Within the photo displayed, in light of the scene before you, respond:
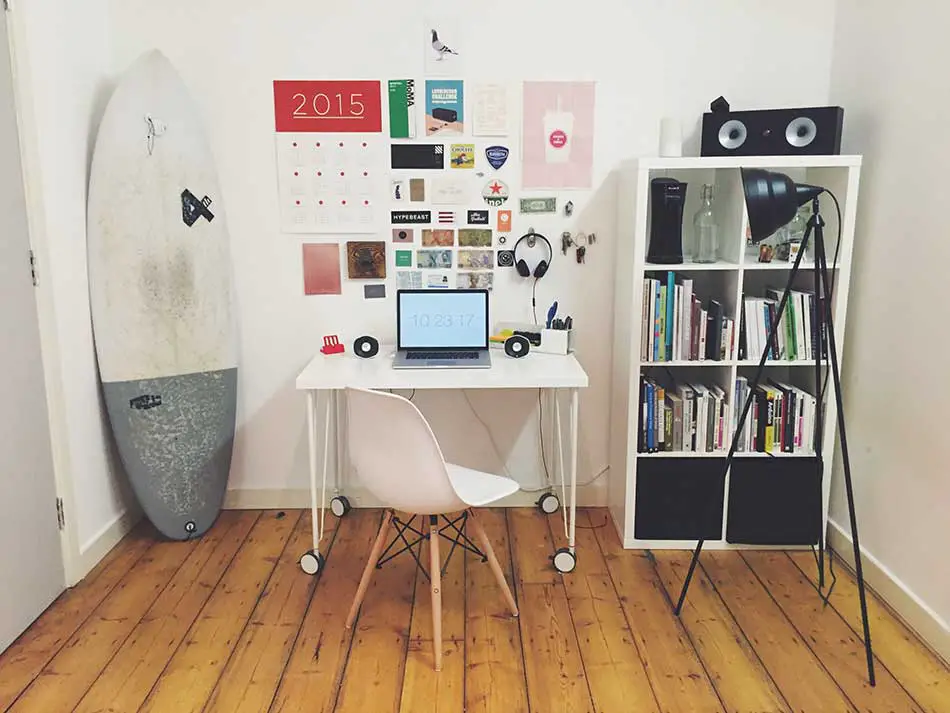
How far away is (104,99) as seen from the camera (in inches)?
115

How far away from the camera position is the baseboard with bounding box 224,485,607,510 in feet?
10.9

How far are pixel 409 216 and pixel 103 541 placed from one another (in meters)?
1.71

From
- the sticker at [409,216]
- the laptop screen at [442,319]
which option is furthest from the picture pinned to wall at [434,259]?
the laptop screen at [442,319]

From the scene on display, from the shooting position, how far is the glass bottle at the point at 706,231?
115 inches

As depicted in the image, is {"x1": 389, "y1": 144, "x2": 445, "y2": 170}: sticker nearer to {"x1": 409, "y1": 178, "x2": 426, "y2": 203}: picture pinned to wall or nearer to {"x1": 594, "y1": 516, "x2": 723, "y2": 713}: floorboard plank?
{"x1": 409, "y1": 178, "x2": 426, "y2": 203}: picture pinned to wall

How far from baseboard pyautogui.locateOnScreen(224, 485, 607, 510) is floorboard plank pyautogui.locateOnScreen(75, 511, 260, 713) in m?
0.10

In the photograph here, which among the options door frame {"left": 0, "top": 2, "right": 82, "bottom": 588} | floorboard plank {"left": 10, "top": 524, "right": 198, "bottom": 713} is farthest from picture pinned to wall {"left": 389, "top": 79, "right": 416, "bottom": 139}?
floorboard plank {"left": 10, "top": 524, "right": 198, "bottom": 713}

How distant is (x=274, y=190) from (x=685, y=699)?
233cm

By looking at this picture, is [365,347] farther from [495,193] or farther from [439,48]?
[439,48]

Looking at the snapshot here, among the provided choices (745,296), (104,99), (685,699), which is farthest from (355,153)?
(685,699)

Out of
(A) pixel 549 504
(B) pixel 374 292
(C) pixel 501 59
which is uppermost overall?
(C) pixel 501 59

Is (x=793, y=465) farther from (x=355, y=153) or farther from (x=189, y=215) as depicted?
(x=189, y=215)

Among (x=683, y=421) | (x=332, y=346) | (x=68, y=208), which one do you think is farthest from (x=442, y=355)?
(x=68, y=208)

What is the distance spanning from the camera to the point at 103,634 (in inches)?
93.4
